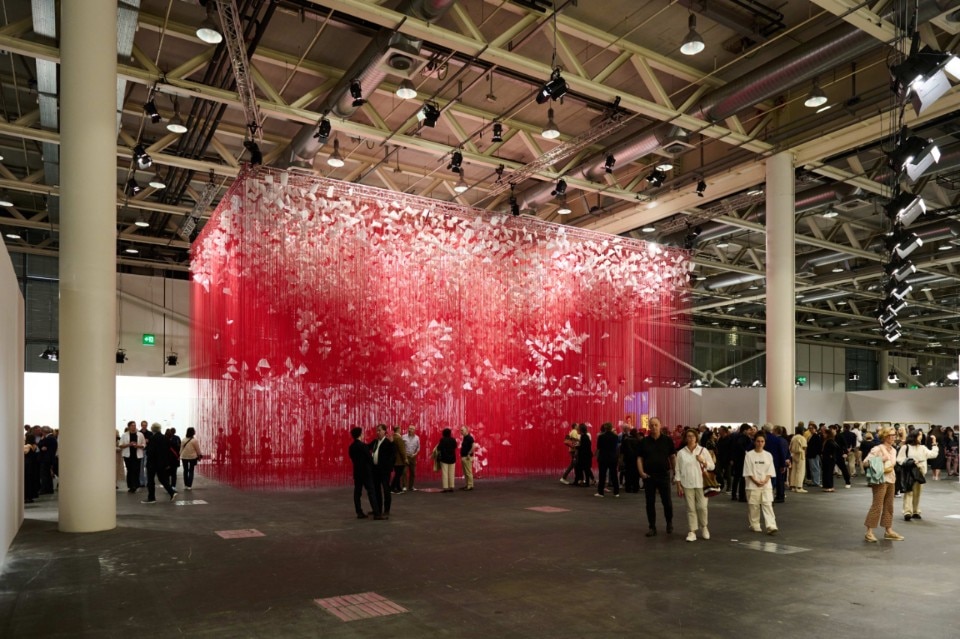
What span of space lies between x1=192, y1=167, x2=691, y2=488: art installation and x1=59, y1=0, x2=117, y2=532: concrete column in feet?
11.2

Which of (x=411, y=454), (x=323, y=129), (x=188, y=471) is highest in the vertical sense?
(x=323, y=129)

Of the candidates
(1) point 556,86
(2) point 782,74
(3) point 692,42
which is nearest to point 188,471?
(1) point 556,86

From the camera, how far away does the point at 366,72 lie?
10.2 metres

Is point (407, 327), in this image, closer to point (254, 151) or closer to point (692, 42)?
point (254, 151)

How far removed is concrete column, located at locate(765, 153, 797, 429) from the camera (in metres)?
13.6

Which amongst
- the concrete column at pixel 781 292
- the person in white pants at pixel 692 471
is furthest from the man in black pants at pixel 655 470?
the concrete column at pixel 781 292

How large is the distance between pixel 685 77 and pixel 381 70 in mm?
4895

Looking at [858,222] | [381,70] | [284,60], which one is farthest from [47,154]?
[858,222]

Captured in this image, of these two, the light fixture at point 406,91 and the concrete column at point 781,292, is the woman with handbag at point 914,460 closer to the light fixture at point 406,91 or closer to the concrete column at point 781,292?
the concrete column at point 781,292

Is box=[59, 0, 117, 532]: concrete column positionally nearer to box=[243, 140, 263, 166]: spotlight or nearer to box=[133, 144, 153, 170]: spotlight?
box=[243, 140, 263, 166]: spotlight

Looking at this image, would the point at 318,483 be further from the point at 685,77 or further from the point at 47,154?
the point at 685,77

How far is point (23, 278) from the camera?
20328 millimetres

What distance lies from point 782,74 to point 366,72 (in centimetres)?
575

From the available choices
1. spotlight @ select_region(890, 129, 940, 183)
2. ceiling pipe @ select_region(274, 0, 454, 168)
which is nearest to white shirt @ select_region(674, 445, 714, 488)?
spotlight @ select_region(890, 129, 940, 183)
